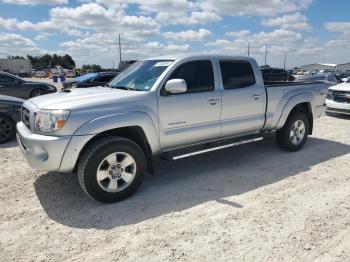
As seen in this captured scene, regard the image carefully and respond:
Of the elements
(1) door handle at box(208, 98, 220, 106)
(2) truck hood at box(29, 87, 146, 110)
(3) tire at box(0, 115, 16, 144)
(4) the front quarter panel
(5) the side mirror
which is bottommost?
(3) tire at box(0, 115, 16, 144)

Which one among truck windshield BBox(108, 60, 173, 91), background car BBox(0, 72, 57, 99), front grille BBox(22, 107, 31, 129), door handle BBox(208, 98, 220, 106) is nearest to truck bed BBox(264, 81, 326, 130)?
door handle BBox(208, 98, 220, 106)

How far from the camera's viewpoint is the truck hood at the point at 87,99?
4.07 m

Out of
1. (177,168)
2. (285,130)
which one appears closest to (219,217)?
(177,168)

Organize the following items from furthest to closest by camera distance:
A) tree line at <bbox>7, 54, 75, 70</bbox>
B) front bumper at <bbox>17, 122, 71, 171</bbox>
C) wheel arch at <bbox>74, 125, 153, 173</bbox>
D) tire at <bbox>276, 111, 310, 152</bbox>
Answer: tree line at <bbox>7, 54, 75, 70</bbox>, tire at <bbox>276, 111, 310, 152</bbox>, wheel arch at <bbox>74, 125, 153, 173</bbox>, front bumper at <bbox>17, 122, 71, 171</bbox>

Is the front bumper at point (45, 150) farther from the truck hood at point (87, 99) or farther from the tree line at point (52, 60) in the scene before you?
the tree line at point (52, 60)

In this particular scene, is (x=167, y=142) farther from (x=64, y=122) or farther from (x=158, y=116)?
(x=64, y=122)

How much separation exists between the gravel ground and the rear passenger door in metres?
0.70

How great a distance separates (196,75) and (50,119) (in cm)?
224

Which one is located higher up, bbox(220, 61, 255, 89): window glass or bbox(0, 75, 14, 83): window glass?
bbox(220, 61, 255, 89): window glass

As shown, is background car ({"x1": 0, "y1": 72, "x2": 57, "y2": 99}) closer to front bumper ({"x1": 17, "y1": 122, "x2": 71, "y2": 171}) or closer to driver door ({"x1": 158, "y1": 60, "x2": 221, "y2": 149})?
front bumper ({"x1": 17, "y1": 122, "x2": 71, "y2": 171})

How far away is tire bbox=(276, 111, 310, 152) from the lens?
646cm

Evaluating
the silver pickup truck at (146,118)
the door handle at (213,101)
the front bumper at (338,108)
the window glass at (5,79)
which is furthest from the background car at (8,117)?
the front bumper at (338,108)

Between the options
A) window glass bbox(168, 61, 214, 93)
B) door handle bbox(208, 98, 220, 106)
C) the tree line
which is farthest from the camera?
the tree line

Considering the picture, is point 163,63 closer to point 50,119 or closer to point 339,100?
point 50,119
